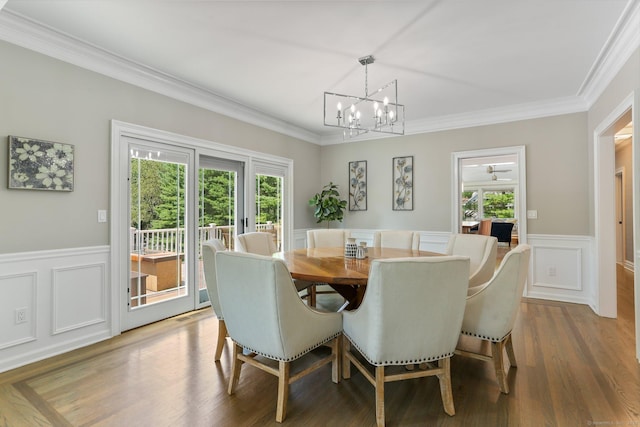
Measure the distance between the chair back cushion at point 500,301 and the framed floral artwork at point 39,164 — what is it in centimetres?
331

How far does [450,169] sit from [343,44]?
2879mm

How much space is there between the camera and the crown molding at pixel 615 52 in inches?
89.4

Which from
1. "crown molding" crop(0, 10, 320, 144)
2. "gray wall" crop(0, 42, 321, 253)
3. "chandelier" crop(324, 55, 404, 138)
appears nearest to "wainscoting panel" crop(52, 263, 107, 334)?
"gray wall" crop(0, 42, 321, 253)

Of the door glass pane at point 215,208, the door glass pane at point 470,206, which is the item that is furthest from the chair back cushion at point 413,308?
the door glass pane at point 470,206

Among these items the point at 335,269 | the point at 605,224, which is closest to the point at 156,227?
the point at 335,269

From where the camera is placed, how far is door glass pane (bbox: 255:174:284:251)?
15.5ft

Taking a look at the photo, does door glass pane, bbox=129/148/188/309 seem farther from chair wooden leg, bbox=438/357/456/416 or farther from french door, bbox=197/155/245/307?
chair wooden leg, bbox=438/357/456/416

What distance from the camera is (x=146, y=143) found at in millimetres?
3279

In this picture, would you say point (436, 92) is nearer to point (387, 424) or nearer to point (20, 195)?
point (387, 424)

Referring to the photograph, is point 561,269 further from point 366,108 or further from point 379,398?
point 379,398

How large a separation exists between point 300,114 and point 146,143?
2178 mm

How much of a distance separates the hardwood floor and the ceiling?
8.34ft

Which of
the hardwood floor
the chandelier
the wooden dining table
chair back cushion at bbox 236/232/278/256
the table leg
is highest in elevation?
the chandelier

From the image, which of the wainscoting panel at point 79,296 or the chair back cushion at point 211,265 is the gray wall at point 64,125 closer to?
the wainscoting panel at point 79,296
